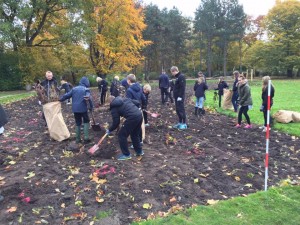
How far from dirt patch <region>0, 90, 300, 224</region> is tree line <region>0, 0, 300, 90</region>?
62.8ft

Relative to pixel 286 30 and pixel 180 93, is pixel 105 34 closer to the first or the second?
pixel 180 93

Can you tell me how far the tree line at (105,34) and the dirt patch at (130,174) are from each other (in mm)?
19135

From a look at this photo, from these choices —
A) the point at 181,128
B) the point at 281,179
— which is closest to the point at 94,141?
the point at 181,128

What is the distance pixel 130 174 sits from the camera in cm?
591

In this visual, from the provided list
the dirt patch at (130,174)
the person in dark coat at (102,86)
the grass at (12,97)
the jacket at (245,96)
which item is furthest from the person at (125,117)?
the grass at (12,97)

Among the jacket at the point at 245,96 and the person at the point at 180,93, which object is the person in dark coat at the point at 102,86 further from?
the jacket at the point at 245,96

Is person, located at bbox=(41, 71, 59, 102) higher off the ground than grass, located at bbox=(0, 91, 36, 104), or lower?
higher

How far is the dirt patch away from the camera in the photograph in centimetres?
462

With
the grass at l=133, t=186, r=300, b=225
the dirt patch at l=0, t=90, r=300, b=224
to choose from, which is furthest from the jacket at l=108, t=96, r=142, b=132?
the grass at l=133, t=186, r=300, b=225

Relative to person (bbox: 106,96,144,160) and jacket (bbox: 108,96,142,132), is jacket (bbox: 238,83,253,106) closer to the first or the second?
person (bbox: 106,96,144,160)

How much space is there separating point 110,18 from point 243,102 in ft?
73.9

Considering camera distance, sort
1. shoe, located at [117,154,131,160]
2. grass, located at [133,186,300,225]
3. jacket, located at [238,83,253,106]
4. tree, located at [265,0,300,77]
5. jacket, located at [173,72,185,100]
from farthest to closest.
Answer: tree, located at [265,0,300,77]
jacket, located at [238,83,253,106]
jacket, located at [173,72,185,100]
shoe, located at [117,154,131,160]
grass, located at [133,186,300,225]

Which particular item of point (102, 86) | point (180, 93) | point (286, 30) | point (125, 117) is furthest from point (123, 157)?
point (286, 30)

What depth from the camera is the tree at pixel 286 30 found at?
45656 mm
